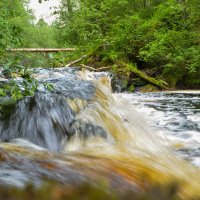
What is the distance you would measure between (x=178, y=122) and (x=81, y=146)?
9.34 ft

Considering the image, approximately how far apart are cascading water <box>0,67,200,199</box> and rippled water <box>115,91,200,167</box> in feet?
0.64

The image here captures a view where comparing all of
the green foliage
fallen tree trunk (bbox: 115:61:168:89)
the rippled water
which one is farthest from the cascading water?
the green foliage

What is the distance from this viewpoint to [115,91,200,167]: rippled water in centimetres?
485

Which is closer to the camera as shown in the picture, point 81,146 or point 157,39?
point 81,146

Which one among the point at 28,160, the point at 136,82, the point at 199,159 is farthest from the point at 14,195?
the point at 136,82

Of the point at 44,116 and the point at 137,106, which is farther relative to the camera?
the point at 137,106

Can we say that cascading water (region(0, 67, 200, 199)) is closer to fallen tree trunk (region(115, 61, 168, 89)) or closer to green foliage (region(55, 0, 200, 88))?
fallen tree trunk (region(115, 61, 168, 89))

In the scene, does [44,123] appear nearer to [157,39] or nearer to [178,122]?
[178,122]

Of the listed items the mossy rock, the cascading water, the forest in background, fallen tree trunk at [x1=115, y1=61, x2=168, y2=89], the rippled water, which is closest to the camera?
the cascading water

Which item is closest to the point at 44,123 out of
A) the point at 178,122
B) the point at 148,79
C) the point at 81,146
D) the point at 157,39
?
the point at 81,146

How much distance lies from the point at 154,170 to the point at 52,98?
2.58m

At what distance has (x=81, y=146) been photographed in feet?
14.9

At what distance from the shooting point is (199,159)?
4.26 m

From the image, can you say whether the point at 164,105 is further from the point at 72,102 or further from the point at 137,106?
the point at 72,102
